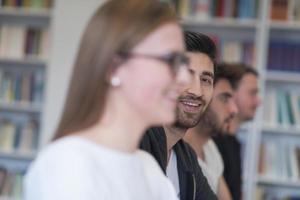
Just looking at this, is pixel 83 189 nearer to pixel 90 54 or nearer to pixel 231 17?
pixel 90 54

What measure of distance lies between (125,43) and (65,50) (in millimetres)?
3024

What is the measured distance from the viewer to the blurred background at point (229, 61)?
12.6ft

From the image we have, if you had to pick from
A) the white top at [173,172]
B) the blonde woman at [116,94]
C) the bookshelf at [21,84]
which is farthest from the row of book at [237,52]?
the blonde woman at [116,94]

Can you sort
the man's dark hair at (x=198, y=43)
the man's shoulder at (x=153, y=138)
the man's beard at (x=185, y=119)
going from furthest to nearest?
the man's dark hair at (x=198, y=43), the man's beard at (x=185, y=119), the man's shoulder at (x=153, y=138)

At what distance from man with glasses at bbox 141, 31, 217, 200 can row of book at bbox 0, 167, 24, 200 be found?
2.61m

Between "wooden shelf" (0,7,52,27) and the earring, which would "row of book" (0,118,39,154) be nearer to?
"wooden shelf" (0,7,52,27)

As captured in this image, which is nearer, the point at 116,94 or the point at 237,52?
the point at 116,94

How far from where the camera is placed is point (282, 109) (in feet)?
12.8

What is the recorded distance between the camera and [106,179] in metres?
0.92

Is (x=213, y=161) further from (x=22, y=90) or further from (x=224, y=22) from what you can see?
(x=22, y=90)

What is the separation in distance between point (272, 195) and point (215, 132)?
1.72m

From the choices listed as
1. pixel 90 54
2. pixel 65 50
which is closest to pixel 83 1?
pixel 65 50

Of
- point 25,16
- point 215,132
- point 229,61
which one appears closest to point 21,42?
point 25,16

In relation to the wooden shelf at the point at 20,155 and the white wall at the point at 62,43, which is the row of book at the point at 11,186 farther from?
the white wall at the point at 62,43
